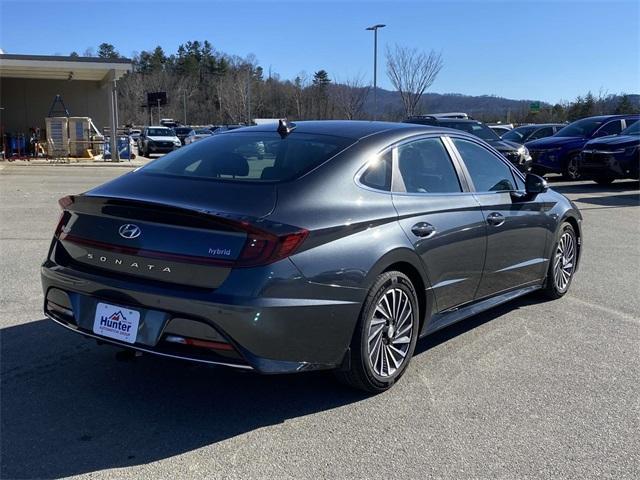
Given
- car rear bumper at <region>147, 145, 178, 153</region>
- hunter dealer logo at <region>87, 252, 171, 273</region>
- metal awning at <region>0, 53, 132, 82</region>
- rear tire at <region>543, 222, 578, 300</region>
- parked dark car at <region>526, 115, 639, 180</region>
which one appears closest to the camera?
hunter dealer logo at <region>87, 252, 171, 273</region>

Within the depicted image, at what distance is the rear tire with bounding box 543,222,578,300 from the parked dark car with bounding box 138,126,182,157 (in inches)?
1127

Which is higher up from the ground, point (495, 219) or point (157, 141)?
point (157, 141)

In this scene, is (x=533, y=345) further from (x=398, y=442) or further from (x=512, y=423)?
(x=398, y=442)

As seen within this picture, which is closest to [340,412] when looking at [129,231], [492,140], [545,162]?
[129,231]

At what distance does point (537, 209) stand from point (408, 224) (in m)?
2.00

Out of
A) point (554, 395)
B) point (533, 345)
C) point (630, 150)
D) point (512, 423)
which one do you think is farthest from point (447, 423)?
point (630, 150)

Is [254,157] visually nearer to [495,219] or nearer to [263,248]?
[263,248]

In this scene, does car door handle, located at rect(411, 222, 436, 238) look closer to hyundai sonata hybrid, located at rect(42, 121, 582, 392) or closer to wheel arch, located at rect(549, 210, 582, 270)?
hyundai sonata hybrid, located at rect(42, 121, 582, 392)

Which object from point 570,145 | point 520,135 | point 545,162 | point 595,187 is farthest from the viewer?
point 520,135

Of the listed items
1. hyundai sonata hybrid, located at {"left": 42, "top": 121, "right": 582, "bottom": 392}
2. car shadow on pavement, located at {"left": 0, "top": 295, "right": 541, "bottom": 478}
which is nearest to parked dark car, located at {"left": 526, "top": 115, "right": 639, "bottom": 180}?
hyundai sonata hybrid, located at {"left": 42, "top": 121, "right": 582, "bottom": 392}

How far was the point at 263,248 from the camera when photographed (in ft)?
10.3

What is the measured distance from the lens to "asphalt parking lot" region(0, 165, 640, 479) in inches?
119

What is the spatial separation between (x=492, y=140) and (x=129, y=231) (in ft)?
45.1

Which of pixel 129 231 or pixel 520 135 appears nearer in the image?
pixel 129 231
